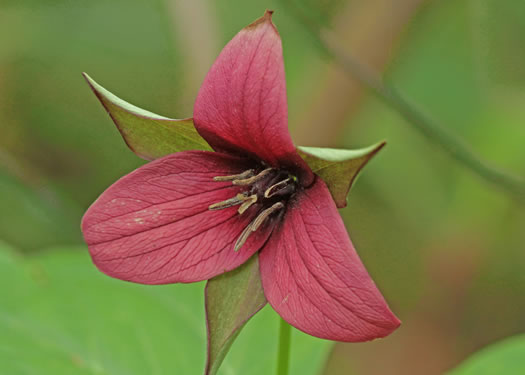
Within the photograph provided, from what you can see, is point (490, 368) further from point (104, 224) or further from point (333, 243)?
point (104, 224)

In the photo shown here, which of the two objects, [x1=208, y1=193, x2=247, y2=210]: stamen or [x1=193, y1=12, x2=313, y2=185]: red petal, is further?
[x1=208, y1=193, x2=247, y2=210]: stamen

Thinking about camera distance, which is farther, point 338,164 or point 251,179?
point 251,179

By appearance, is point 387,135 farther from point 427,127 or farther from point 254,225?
point 254,225

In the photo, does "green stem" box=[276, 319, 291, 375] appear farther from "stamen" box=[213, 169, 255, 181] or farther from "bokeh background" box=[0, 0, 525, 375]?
"bokeh background" box=[0, 0, 525, 375]

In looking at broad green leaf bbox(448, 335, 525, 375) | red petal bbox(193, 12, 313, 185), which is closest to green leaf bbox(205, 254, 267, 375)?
red petal bbox(193, 12, 313, 185)

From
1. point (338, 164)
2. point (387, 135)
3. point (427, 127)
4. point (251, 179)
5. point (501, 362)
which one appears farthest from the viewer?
point (387, 135)

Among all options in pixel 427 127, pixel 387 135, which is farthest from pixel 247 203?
pixel 387 135
